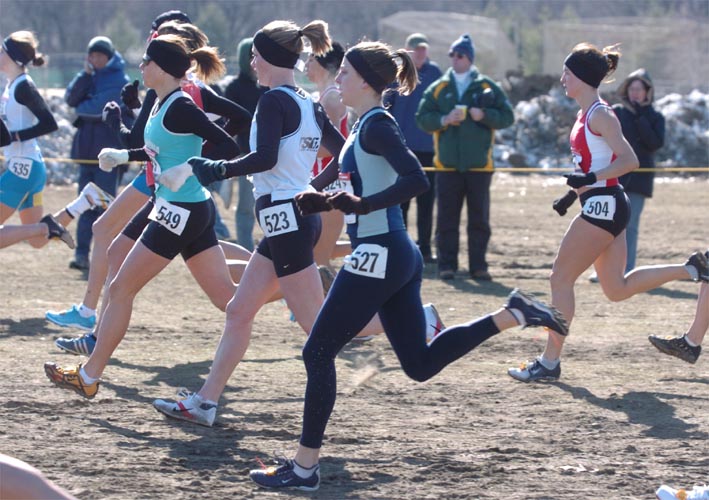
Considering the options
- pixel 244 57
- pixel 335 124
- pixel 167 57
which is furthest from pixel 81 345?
pixel 244 57

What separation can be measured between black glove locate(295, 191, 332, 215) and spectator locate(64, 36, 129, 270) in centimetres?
808

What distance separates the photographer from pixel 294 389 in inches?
294

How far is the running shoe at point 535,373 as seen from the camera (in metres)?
7.73

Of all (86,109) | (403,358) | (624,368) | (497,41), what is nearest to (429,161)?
(86,109)

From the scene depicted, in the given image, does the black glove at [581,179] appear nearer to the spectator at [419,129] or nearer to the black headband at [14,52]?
the black headband at [14,52]

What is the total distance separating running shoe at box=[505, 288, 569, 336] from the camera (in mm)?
5512

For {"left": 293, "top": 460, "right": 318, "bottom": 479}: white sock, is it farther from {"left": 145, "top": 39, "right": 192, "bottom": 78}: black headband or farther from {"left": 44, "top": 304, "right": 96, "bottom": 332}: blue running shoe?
{"left": 44, "top": 304, "right": 96, "bottom": 332}: blue running shoe

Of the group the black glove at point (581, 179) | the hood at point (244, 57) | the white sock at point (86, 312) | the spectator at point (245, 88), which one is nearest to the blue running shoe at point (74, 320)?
the white sock at point (86, 312)

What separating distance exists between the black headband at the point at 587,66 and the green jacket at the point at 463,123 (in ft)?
17.2

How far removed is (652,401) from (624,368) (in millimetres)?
1061

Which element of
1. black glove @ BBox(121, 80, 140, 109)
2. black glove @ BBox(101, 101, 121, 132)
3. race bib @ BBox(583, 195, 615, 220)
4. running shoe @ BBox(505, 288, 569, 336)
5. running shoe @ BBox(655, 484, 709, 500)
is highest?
black glove @ BBox(121, 80, 140, 109)

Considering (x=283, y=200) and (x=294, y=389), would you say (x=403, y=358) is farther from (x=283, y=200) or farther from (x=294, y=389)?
(x=294, y=389)

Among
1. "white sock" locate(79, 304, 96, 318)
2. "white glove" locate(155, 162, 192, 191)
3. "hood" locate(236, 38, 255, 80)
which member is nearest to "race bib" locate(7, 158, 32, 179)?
"white sock" locate(79, 304, 96, 318)

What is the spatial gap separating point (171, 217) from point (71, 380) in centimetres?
107
